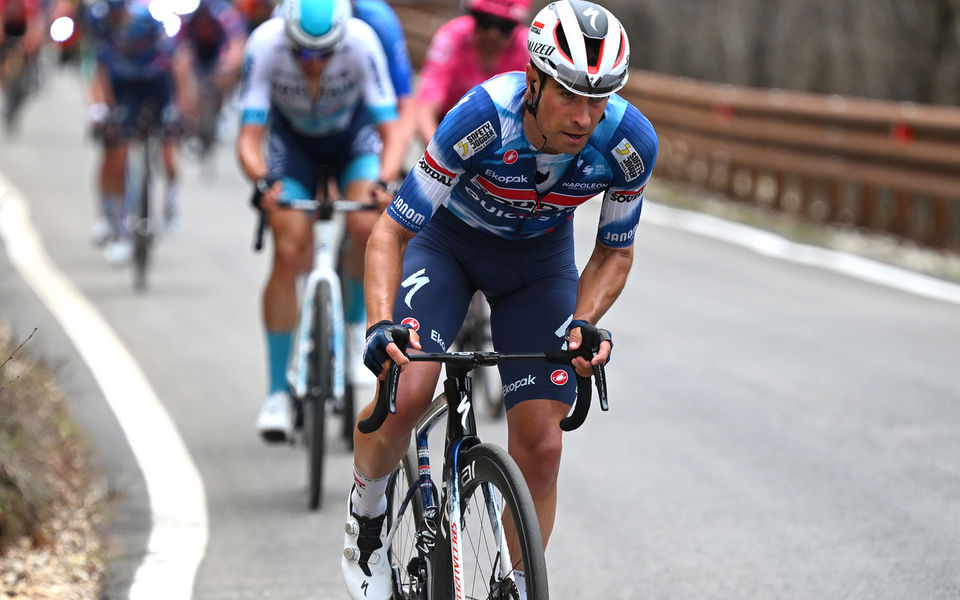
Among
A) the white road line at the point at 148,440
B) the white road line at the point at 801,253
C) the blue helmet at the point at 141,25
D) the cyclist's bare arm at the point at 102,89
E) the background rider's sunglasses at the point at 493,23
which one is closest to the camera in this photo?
the white road line at the point at 148,440

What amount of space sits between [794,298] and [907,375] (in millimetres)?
2441

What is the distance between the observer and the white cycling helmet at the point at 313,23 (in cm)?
680

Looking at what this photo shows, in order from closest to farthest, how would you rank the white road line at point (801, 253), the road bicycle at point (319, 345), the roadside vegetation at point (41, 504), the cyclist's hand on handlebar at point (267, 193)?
the roadside vegetation at point (41, 504) < the road bicycle at point (319, 345) < the cyclist's hand on handlebar at point (267, 193) < the white road line at point (801, 253)

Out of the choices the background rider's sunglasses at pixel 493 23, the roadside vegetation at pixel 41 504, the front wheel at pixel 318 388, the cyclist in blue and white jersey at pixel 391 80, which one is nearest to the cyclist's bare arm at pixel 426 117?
the cyclist in blue and white jersey at pixel 391 80

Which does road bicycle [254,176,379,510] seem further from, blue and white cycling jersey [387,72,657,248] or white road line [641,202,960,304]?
white road line [641,202,960,304]

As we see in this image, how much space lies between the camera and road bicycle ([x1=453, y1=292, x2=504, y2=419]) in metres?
8.24

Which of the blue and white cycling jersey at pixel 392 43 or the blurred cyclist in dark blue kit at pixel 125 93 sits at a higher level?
the blue and white cycling jersey at pixel 392 43

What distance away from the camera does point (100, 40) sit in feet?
40.9

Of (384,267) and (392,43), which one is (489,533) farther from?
(392,43)

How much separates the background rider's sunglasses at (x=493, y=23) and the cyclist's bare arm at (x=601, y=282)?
3711 mm

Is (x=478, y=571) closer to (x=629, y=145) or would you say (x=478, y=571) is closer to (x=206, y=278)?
(x=629, y=145)

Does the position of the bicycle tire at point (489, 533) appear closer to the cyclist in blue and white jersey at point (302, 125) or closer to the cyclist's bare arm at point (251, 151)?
the cyclist in blue and white jersey at point (302, 125)

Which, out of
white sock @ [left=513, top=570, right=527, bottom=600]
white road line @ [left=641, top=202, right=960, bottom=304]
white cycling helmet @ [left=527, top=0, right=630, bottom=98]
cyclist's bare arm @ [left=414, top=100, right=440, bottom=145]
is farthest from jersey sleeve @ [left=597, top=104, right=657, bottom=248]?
white road line @ [left=641, top=202, right=960, bottom=304]

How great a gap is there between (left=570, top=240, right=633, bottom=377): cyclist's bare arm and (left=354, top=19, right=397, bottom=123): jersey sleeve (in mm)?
2939
